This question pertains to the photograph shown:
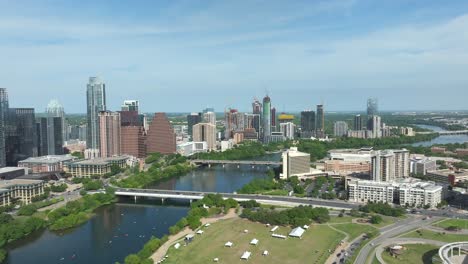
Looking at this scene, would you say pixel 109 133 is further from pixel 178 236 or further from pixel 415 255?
pixel 415 255

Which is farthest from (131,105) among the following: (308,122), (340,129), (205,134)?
(340,129)

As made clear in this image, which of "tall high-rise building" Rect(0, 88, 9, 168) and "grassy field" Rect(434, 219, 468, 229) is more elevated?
"tall high-rise building" Rect(0, 88, 9, 168)

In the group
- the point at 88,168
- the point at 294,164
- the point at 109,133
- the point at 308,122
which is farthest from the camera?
the point at 308,122

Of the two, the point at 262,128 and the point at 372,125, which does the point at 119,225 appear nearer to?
the point at 262,128

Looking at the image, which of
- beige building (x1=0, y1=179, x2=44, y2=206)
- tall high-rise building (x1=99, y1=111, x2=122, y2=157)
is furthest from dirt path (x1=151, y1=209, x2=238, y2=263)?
tall high-rise building (x1=99, y1=111, x2=122, y2=157)

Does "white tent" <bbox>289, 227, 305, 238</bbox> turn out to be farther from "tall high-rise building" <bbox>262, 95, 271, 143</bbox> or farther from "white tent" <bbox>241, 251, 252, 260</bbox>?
"tall high-rise building" <bbox>262, 95, 271, 143</bbox>

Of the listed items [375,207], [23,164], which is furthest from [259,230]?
[23,164]

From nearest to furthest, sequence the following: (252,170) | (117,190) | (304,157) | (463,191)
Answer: (463,191)
(117,190)
(304,157)
(252,170)
